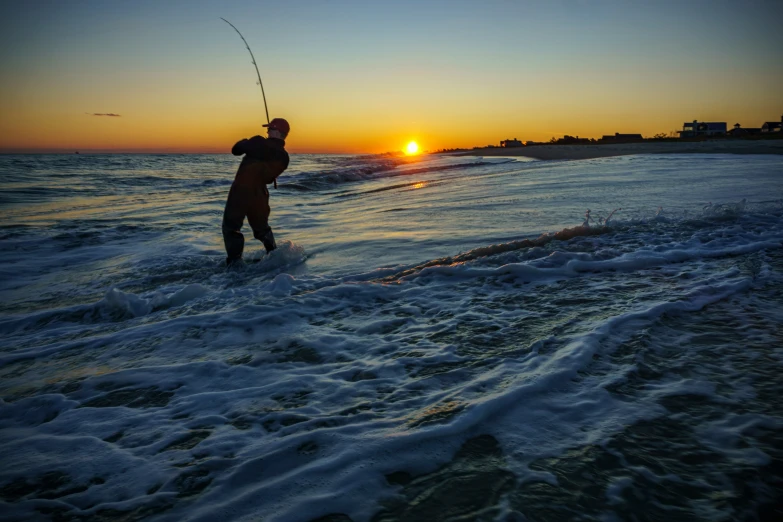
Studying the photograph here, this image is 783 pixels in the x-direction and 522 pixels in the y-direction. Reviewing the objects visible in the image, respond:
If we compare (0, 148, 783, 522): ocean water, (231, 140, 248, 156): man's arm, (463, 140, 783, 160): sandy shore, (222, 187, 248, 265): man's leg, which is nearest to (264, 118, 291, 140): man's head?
(231, 140, 248, 156): man's arm

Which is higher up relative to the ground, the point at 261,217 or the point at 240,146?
the point at 240,146

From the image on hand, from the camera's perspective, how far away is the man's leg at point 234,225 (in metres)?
6.41

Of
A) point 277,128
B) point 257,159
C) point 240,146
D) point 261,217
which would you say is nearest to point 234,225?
point 261,217

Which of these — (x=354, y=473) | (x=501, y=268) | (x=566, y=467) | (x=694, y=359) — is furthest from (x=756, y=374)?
(x=501, y=268)

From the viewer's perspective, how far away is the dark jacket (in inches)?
263

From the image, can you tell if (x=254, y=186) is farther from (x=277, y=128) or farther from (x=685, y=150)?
(x=685, y=150)

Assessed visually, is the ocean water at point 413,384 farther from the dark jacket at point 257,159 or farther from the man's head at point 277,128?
the man's head at point 277,128

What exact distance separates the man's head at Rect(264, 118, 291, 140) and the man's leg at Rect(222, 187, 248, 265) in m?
Result: 1.06

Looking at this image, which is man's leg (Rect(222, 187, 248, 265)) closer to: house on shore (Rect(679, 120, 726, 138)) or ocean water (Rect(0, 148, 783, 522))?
ocean water (Rect(0, 148, 783, 522))

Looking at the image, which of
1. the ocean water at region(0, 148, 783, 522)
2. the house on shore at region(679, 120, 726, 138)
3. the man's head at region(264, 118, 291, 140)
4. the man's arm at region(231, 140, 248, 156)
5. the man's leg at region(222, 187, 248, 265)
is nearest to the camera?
the ocean water at region(0, 148, 783, 522)

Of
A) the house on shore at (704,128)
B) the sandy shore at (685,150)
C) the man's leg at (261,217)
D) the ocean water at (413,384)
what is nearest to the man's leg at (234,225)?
the man's leg at (261,217)

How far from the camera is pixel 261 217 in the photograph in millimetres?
6805

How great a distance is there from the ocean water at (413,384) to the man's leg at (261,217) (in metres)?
0.45

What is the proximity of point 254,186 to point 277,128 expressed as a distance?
3.26 feet
